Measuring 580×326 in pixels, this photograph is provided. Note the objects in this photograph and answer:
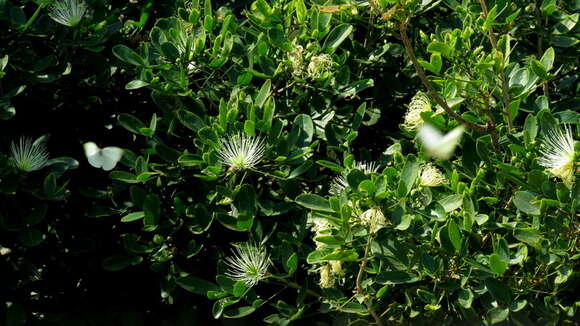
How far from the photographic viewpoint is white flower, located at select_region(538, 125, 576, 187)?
196 centimetres

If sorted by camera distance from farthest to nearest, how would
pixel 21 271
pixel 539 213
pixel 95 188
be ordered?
pixel 95 188
pixel 21 271
pixel 539 213

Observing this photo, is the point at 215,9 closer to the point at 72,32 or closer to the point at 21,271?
the point at 72,32

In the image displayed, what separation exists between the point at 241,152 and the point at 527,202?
0.74m

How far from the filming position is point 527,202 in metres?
2.05

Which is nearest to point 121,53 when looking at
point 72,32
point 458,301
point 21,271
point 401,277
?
point 72,32

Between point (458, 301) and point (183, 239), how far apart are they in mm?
876

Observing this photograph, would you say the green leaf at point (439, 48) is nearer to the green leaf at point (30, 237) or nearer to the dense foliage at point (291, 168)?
the dense foliage at point (291, 168)

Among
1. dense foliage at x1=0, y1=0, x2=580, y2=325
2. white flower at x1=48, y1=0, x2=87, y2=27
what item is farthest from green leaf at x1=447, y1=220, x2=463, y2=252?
white flower at x1=48, y1=0, x2=87, y2=27

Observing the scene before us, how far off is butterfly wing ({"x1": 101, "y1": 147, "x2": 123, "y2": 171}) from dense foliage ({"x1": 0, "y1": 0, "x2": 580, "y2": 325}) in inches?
0.4

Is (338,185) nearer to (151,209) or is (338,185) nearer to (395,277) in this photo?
(395,277)

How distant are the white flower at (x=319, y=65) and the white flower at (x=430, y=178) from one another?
0.42 meters

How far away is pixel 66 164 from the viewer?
7.70ft

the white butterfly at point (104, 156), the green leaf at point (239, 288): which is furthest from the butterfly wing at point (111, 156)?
the green leaf at point (239, 288)

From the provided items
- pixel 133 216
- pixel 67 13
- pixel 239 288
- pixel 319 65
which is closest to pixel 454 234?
pixel 239 288
